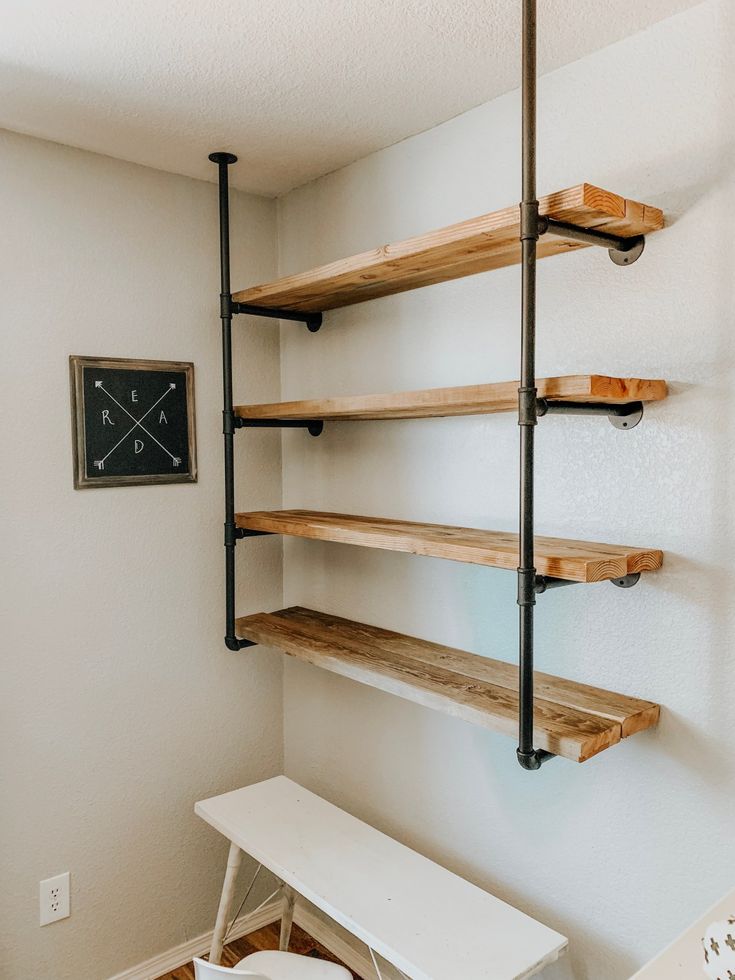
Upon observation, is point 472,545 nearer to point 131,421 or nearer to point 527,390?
point 527,390

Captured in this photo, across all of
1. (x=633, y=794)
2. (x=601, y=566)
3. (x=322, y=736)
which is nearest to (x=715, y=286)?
(x=601, y=566)

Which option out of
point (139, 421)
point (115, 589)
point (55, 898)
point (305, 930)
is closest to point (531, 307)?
A: point (139, 421)

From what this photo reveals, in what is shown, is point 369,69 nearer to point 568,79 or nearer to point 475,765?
point 568,79

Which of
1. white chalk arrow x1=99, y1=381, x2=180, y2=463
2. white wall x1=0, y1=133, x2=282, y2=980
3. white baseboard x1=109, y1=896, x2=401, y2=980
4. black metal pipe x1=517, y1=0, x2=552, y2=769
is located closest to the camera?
black metal pipe x1=517, y1=0, x2=552, y2=769

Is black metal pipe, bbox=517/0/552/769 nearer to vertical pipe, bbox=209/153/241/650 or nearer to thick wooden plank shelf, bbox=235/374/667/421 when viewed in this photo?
thick wooden plank shelf, bbox=235/374/667/421

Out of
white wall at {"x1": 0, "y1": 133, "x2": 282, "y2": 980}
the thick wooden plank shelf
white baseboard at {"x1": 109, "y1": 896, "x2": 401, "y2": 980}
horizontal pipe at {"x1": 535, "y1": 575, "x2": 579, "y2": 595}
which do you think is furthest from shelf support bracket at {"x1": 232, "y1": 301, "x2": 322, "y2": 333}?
white baseboard at {"x1": 109, "y1": 896, "x2": 401, "y2": 980}

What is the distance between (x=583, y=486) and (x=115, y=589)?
1313 millimetres

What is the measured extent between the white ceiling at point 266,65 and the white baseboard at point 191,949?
7.53 feet

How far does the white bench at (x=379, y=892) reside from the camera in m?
1.54

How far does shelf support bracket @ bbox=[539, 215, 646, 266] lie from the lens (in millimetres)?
1400

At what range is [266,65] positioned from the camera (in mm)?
1638

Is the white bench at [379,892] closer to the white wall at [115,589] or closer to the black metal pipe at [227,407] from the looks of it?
the white wall at [115,589]

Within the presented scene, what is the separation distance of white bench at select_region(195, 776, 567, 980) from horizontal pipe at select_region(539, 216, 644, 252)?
1.39 meters

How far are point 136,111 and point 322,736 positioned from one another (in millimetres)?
1818
